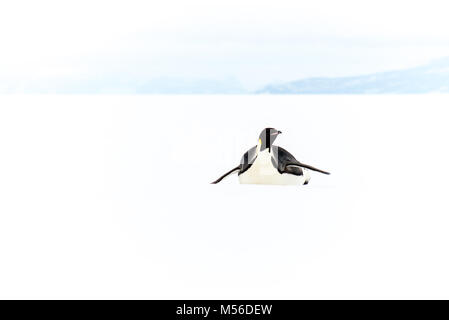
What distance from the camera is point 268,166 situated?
5980 mm

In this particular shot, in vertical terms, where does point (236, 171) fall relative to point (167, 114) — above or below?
below

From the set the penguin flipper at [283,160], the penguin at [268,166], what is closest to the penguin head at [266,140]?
the penguin at [268,166]

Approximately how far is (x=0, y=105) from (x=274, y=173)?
10.7m

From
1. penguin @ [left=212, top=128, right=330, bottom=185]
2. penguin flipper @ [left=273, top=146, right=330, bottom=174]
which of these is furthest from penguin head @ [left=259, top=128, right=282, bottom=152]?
penguin flipper @ [left=273, top=146, right=330, bottom=174]

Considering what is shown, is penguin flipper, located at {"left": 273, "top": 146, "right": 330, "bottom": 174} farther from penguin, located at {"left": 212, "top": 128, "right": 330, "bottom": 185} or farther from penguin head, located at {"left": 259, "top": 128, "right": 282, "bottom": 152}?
penguin head, located at {"left": 259, "top": 128, "right": 282, "bottom": 152}

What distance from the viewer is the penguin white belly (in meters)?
5.97

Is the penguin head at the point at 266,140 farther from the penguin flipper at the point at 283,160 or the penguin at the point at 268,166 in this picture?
the penguin flipper at the point at 283,160

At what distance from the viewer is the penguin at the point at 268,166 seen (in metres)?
5.98

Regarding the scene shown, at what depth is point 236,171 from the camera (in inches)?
246

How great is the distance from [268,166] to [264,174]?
72 millimetres
